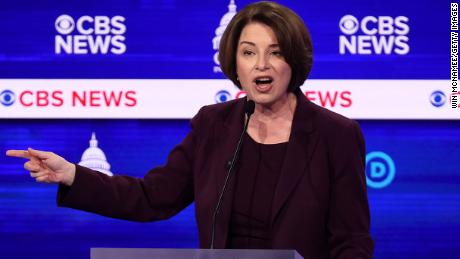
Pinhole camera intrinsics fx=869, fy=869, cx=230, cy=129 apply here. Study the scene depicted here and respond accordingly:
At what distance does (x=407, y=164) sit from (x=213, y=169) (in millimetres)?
1396

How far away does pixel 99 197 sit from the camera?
238cm

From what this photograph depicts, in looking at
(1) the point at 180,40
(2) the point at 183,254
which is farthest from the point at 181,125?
(2) the point at 183,254

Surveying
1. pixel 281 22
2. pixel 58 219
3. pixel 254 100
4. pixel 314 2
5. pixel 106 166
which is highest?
pixel 314 2

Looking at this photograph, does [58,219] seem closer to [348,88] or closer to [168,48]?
[168,48]

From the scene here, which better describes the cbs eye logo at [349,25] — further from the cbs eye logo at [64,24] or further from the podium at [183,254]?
the podium at [183,254]

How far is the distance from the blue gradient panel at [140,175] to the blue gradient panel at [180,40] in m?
0.21

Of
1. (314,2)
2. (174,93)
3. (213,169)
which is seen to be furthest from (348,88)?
(213,169)

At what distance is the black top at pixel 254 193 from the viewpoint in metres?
2.30

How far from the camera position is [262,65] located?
2305mm

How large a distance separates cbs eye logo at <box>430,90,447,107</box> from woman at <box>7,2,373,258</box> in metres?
1.21

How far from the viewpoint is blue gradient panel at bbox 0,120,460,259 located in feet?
11.6

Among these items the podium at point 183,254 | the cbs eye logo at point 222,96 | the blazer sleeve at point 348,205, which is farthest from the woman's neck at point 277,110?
the cbs eye logo at point 222,96


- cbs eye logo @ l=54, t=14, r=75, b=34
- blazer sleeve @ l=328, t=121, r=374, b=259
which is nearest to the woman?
blazer sleeve @ l=328, t=121, r=374, b=259

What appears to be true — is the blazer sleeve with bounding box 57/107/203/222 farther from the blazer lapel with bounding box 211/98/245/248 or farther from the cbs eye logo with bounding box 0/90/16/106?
the cbs eye logo with bounding box 0/90/16/106
